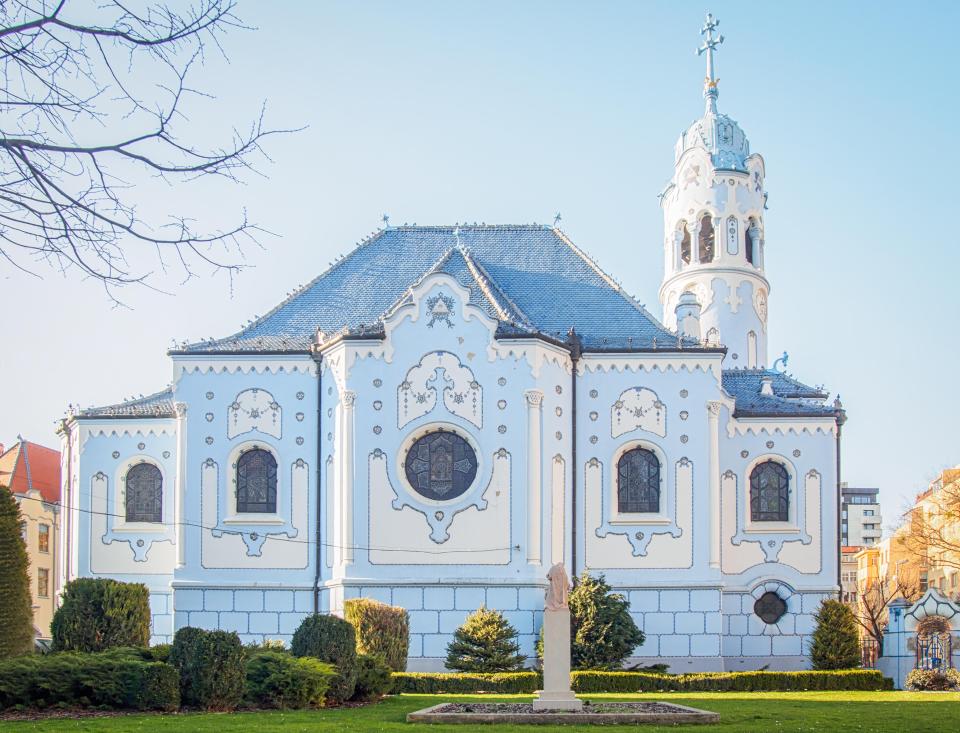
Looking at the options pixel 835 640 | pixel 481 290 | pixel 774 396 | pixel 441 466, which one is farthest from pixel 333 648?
pixel 774 396

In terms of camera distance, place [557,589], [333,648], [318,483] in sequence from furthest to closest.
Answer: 1. [318,483]
2. [333,648]
3. [557,589]

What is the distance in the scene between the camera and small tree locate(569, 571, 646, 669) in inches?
1528

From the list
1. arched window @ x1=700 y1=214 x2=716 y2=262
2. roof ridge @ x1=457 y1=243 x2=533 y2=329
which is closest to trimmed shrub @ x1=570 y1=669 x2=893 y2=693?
roof ridge @ x1=457 y1=243 x2=533 y2=329

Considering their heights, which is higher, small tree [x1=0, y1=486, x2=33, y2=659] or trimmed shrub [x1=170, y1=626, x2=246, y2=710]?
small tree [x1=0, y1=486, x2=33, y2=659]

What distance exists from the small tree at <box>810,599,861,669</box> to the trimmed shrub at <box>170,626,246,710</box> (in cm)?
2200

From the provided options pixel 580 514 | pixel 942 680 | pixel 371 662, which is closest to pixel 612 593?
pixel 580 514

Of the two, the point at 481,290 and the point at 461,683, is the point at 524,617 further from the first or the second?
the point at 481,290

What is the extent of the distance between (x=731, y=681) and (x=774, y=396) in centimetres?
1266

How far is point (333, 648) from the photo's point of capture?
29031mm

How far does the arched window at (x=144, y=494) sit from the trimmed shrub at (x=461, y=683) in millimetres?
13092

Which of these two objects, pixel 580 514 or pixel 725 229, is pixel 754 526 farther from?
pixel 725 229

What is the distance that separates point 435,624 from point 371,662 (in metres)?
10.6

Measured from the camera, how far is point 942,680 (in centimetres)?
3788

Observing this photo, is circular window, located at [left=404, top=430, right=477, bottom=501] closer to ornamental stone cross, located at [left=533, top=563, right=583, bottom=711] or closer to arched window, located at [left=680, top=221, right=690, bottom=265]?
ornamental stone cross, located at [left=533, top=563, right=583, bottom=711]
